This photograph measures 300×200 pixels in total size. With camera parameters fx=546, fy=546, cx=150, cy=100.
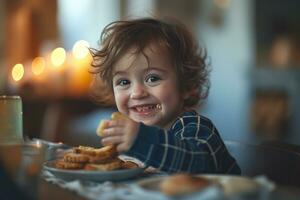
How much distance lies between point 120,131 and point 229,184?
23 cm

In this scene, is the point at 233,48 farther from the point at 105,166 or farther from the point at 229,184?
the point at 229,184

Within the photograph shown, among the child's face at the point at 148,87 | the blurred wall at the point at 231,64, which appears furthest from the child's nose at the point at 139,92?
the blurred wall at the point at 231,64

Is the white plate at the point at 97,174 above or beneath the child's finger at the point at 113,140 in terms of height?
beneath

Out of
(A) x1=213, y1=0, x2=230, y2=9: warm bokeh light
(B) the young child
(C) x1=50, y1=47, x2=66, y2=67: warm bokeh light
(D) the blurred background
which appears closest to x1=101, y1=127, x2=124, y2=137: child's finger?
(B) the young child

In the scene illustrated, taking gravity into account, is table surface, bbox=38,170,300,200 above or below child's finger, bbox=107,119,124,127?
below

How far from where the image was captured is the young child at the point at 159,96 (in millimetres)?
839

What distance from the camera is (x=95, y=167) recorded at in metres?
0.86

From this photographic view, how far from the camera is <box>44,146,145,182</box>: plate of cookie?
0.83m

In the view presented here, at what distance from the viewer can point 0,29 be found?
4.28m

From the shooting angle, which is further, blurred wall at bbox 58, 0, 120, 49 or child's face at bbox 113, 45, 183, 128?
blurred wall at bbox 58, 0, 120, 49

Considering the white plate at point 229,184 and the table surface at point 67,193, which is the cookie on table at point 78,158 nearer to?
the table surface at point 67,193

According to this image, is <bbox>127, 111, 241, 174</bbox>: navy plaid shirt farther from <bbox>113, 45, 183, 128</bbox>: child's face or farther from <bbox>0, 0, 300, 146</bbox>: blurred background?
<bbox>0, 0, 300, 146</bbox>: blurred background

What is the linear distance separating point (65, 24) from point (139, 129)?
452 cm

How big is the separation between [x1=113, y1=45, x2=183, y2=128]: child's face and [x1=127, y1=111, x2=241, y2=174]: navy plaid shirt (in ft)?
0.42
